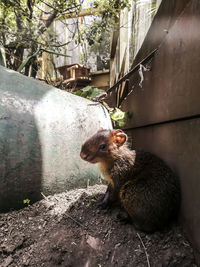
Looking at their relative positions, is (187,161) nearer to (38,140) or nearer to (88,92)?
(38,140)

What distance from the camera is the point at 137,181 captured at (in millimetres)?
1601

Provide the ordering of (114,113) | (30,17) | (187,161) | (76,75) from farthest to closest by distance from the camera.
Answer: (76,75), (30,17), (114,113), (187,161)

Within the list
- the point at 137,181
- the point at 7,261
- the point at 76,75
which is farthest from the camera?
the point at 76,75

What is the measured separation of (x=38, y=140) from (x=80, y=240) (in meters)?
0.95

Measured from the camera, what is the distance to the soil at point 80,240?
4.32 feet

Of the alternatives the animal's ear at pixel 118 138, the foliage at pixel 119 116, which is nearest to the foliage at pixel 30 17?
the foliage at pixel 119 116

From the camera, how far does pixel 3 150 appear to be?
1755 mm

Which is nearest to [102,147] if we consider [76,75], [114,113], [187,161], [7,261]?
[187,161]

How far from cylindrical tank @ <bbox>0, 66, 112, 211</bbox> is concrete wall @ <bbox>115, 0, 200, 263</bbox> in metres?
0.78

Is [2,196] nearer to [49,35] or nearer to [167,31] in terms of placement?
[167,31]

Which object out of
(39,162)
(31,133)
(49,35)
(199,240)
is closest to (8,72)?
(31,133)

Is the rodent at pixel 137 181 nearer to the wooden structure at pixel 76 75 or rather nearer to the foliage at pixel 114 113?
the foliage at pixel 114 113

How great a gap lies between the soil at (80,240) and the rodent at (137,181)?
0.12 meters

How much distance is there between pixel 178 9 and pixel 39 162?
171 cm
